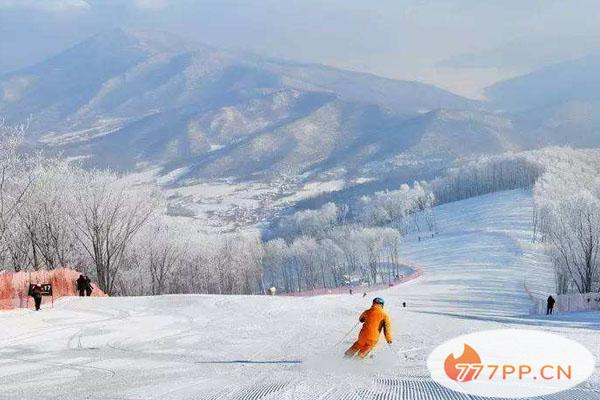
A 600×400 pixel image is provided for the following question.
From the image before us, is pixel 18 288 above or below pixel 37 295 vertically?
above

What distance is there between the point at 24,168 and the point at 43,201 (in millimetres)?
3472

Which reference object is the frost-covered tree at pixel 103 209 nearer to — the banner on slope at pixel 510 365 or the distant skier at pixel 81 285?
the distant skier at pixel 81 285

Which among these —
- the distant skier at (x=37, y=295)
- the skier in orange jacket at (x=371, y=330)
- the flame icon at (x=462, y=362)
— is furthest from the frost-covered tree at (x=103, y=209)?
the flame icon at (x=462, y=362)

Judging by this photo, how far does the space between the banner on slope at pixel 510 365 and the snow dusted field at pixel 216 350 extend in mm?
430

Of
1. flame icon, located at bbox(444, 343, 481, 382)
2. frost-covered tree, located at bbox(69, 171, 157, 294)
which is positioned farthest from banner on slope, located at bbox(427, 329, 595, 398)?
frost-covered tree, located at bbox(69, 171, 157, 294)

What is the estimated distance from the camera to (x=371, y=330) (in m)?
14.4

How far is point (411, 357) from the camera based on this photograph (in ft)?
49.4

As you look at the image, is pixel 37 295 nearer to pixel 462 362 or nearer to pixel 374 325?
pixel 374 325

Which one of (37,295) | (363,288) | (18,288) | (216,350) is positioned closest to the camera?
(216,350)

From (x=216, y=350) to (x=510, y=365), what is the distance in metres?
8.28

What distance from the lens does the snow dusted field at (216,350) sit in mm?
12531

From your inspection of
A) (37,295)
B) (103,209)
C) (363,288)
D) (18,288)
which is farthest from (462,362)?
(363,288)

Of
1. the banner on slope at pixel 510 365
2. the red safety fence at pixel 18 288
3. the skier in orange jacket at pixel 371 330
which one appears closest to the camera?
the banner on slope at pixel 510 365

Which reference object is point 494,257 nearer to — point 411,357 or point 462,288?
point 462,288
